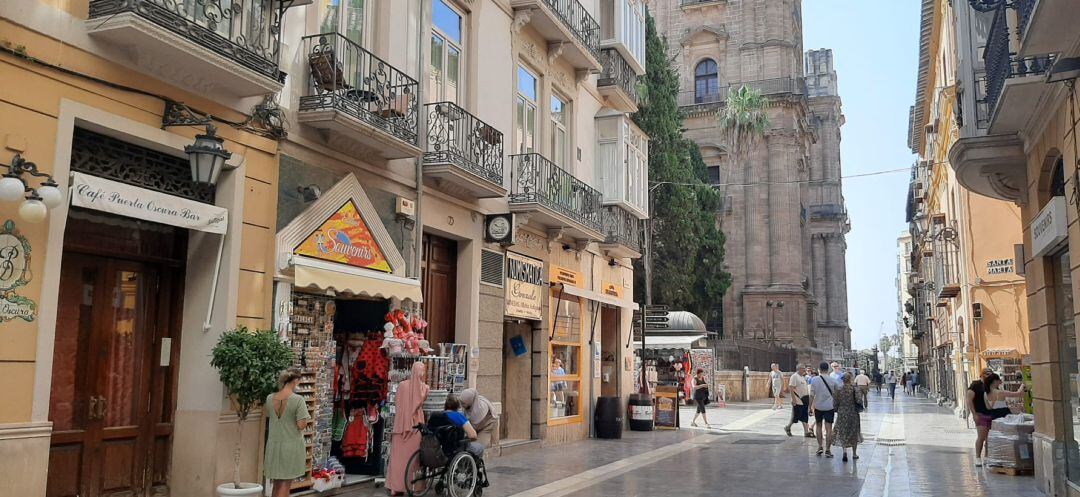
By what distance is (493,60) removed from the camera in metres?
15.2

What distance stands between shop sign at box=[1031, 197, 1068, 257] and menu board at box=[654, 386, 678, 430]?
40.2ft

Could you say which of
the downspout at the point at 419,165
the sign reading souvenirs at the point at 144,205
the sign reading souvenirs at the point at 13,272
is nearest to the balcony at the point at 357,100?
the downspout at the point at 419,165

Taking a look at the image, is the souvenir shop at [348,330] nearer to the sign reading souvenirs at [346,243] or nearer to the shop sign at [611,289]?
the sign reading souvenirs at [346,243]

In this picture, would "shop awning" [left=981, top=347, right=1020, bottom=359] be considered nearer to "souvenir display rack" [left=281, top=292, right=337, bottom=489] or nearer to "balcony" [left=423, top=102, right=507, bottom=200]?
"balcony" [left=423, top=102, right=507, bottom=200]

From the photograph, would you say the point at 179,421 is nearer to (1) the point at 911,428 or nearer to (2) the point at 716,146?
(1) the point at 911,428

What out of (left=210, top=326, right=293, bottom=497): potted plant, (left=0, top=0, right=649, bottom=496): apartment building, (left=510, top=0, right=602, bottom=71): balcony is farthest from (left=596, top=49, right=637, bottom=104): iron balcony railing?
(left=210, top=326, right=293, bottom=497): potted plant

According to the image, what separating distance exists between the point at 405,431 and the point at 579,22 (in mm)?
11355

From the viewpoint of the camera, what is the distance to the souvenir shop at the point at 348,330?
10258 mm

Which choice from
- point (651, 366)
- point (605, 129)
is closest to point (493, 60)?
point (605, 129)

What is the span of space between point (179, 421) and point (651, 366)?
61.4 ft

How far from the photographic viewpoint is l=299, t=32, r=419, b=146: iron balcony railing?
10352mm

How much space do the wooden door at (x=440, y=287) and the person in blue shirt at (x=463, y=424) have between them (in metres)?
3.15

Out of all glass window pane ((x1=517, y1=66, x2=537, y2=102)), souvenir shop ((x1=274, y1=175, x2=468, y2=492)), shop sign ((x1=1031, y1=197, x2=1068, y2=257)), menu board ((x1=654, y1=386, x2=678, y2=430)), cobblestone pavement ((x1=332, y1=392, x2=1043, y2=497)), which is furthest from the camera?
menu board ((x1=654, y1=386, x2=678, y2=430))

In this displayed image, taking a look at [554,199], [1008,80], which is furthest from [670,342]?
[1008,80]
